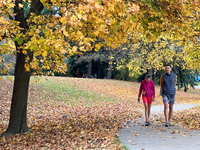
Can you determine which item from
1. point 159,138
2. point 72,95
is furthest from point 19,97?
point 72,95

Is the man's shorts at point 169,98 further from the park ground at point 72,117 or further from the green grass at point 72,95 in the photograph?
the green grass at point 72,95

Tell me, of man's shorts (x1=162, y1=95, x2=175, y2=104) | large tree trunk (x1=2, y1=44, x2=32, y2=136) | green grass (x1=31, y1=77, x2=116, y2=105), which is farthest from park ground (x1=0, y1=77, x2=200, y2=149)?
man's shorts (x1=162, y1=95, x2=175, y2=104)

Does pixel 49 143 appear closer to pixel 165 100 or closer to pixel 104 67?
pixel 165 100

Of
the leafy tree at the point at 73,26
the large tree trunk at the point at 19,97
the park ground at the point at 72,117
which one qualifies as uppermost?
the leafy tree at the point at 73,26

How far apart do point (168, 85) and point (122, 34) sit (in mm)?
2925

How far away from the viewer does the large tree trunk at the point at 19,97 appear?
22.3ft

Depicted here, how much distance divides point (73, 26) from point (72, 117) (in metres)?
6.91

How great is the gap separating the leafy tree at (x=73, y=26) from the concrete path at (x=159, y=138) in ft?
7.86

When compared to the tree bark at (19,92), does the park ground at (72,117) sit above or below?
below

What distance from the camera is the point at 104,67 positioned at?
1368 inches

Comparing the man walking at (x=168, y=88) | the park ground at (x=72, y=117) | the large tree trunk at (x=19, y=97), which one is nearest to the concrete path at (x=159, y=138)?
the park ground at (x=72, y=117)

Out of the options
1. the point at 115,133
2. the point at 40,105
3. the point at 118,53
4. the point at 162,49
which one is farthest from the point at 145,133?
the point at 118,53

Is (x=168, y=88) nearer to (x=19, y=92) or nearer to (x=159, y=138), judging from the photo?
(x=159, y=138)

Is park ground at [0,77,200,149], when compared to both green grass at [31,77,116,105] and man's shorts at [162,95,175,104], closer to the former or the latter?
green grass at [31,77,116,105]
